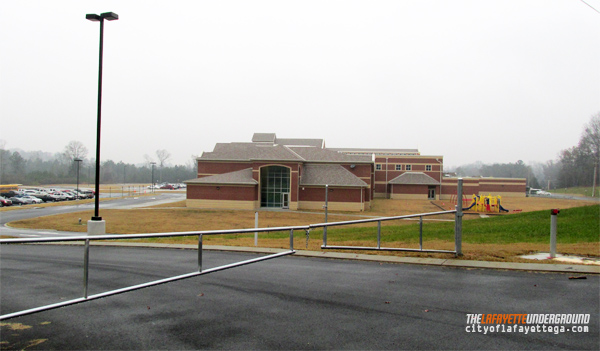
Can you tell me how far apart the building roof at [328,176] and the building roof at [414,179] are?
25.9m

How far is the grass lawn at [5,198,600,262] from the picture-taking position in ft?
45.5

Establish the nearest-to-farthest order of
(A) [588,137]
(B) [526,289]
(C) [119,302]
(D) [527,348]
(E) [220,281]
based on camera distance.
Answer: (D) [527,348], (C) [119,302], (B) [526,289], (E) [220,281], (A) [588,137]

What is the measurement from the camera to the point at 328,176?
191 feet

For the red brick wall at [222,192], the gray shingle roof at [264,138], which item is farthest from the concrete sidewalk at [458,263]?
the gray shingle roof at [264,138]

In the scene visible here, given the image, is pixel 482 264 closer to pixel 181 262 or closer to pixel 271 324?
pixel 271 324

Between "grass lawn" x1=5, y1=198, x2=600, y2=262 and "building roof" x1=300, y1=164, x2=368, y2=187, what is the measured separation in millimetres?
6159

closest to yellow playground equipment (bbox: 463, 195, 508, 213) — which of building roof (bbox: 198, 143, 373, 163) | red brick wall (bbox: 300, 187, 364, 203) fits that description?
red brick wall (bbox: 300, 187, 364, 203)

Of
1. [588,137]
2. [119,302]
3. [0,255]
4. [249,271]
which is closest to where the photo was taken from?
[0,255]

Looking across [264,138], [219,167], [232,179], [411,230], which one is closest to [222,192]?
[232,179]

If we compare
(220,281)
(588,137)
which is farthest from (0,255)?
(588,137)

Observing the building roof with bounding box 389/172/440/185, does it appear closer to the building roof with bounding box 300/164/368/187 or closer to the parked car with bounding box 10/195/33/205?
Answer: the building roof with bounding box 300/164/368/187

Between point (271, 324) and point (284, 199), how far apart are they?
50.3 m

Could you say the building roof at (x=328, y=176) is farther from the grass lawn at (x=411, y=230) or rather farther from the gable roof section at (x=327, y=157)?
the grass lawn at (x=411, y=230)

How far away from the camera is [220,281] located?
28.5ft
